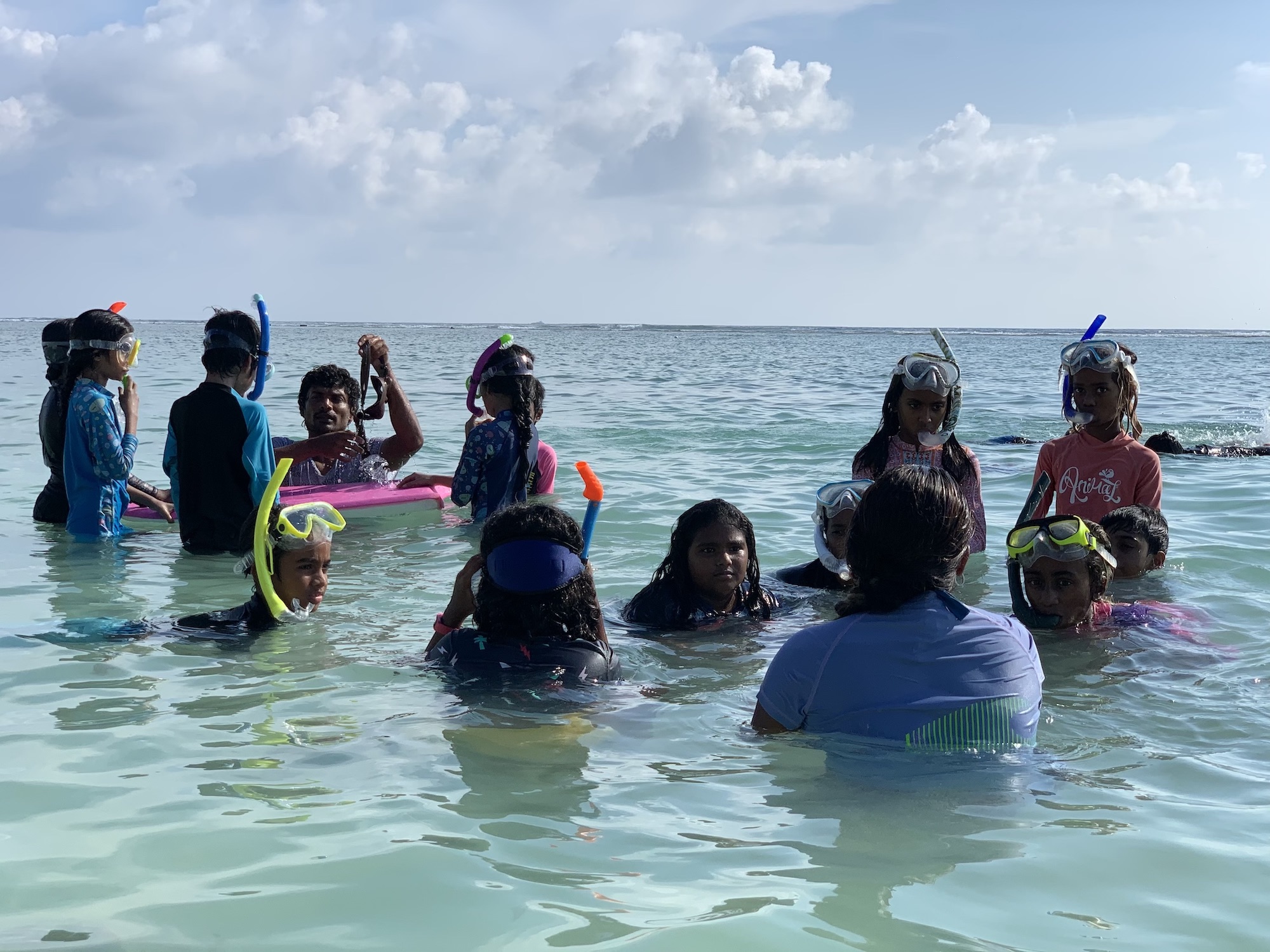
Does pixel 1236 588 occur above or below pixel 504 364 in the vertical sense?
below

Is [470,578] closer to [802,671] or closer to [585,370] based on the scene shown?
[802,671]

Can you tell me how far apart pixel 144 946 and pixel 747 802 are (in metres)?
1.70

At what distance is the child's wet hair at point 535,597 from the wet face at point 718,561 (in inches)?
39.7

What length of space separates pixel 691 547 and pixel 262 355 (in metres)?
2.89

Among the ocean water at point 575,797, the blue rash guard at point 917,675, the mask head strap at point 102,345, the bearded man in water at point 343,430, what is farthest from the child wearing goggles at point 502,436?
the blue rash guard at point 917,675

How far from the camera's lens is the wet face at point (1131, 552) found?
6043 millimetres

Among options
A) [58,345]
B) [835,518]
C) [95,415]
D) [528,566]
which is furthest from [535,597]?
[58,345]

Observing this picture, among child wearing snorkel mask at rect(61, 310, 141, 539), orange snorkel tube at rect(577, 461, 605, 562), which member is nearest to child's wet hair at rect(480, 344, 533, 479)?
child wearing snorkel mask at rect(61, 310, 141, 539)

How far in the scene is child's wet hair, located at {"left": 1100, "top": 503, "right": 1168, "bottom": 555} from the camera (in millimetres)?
6016

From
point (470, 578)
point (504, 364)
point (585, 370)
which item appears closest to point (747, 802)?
point (470, 578)

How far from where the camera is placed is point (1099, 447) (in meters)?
6.29

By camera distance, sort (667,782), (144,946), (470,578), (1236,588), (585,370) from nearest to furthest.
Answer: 1. (144,946)
2. (667,782)
3. (470,578)
4. (1236,588)
5. (585,370)

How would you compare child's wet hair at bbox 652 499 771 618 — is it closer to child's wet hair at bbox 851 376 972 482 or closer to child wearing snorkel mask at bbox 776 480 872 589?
child wearing snorkel mask at bbox 776 480 872 589

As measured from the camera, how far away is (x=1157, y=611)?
232 inches
